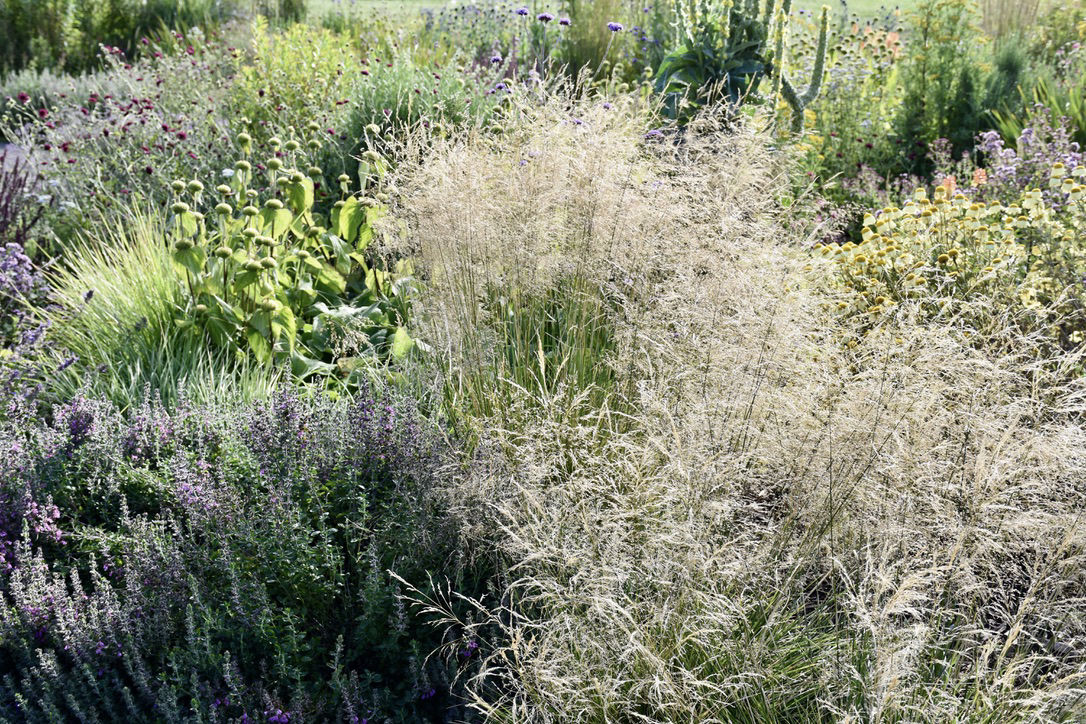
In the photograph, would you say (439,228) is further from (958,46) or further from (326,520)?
(958,46)

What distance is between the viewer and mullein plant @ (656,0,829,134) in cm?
590

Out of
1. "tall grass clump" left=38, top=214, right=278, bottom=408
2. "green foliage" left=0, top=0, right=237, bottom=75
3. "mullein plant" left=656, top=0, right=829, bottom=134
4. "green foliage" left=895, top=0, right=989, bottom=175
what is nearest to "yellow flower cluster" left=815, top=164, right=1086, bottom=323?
"mullein plant" left=656, top=0, right=829, bottom=134

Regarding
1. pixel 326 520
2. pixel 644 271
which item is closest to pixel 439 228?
pixel 644 271

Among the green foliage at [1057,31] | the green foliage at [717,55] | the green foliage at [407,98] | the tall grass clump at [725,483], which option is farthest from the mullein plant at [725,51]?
the green foliage at [1057,31]

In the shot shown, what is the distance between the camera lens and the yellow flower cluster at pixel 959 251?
386 centimetres

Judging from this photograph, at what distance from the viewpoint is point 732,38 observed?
19.5ft

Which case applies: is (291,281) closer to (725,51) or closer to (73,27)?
(725,51)

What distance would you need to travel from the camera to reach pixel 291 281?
467 cm

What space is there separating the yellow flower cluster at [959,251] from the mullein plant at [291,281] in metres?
1.98

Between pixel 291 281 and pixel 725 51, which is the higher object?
pixel 725 51

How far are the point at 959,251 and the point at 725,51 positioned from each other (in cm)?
251

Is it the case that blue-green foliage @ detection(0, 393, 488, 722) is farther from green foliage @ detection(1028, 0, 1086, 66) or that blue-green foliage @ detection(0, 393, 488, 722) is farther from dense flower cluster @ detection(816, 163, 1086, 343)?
green foliage @ detection(1028, 0, 1086, 66)

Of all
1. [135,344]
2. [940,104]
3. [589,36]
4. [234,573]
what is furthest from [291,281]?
A: [589,36]

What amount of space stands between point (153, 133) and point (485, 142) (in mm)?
3400
